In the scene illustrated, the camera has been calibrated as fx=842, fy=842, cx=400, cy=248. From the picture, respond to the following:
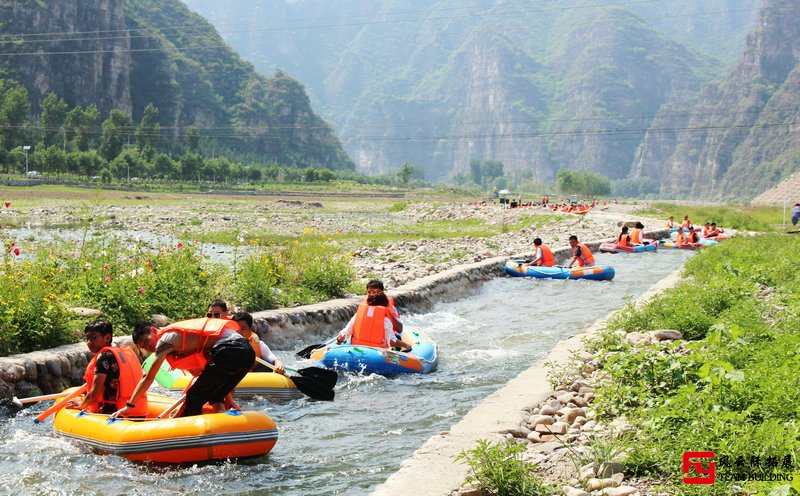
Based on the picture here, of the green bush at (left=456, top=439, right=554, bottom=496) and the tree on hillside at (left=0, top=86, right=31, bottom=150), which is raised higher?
the tree on hillside at (left=0, top=86, right=31, bottom=150)

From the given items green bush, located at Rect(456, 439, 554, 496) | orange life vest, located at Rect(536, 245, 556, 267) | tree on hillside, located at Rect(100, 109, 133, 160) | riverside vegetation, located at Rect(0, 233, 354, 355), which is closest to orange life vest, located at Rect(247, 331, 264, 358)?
riverside vegetation, located at Rect(0, 233, 354, 355)

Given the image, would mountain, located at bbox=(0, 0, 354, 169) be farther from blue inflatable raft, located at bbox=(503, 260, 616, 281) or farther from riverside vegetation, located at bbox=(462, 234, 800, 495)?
riverside vegetation, located at bbox=(462, 234, 800, 495)

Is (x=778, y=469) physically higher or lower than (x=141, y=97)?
lower

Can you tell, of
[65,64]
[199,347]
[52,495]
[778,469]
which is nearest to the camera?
[778,469]

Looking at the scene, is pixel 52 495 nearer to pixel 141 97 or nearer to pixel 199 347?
pixel 199 347

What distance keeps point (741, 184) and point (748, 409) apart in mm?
208443

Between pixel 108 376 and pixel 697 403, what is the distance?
5.84m

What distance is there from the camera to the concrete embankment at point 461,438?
673 centimetres

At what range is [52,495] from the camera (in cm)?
745

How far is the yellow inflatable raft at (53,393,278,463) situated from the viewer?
318 inches

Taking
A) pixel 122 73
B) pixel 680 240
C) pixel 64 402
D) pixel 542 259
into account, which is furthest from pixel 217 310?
pixel 122 73

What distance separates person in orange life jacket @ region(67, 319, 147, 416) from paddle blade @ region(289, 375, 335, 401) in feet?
7.17

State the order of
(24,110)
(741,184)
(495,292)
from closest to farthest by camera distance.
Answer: (495,292), (24,110), (741,184)

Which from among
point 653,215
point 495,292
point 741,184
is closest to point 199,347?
point 495,292
